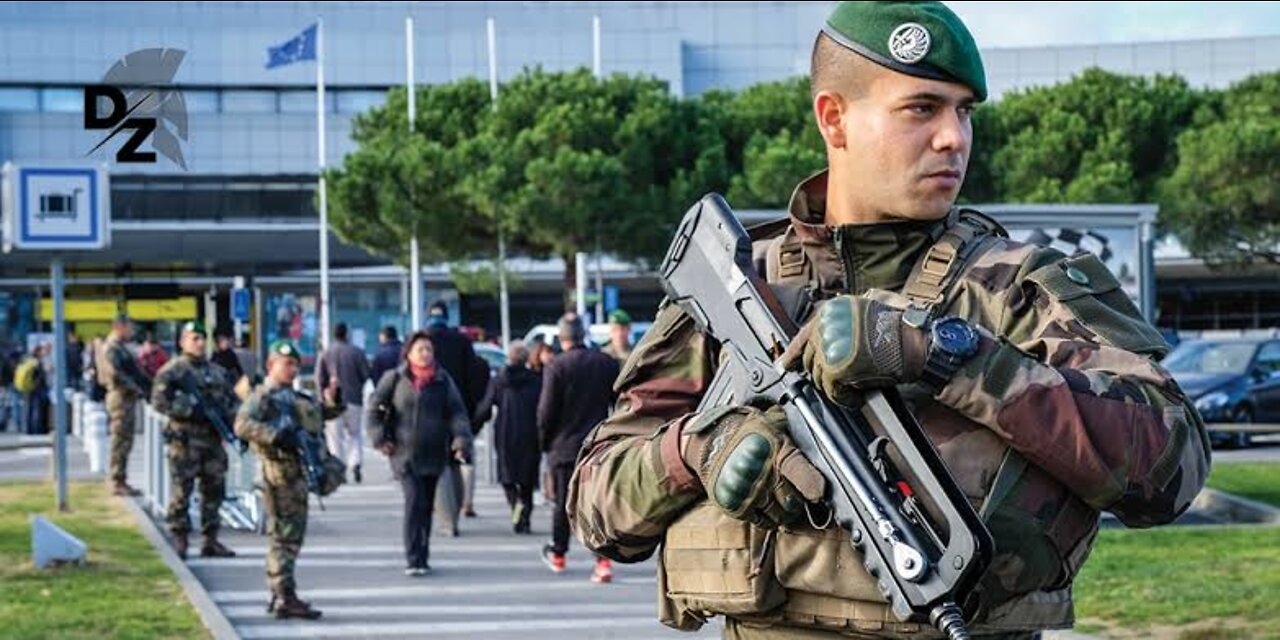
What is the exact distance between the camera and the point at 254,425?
12.7m

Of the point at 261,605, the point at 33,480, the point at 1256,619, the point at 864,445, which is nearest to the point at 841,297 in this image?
the point at 864,445

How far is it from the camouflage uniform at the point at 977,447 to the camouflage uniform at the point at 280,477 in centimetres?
911

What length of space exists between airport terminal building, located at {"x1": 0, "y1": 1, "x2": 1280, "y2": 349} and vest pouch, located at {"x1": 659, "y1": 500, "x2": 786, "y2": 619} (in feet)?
214

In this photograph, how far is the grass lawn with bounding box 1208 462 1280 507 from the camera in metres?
17.7

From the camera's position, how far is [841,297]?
2.94 m

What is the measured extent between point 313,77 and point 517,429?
59.8 m

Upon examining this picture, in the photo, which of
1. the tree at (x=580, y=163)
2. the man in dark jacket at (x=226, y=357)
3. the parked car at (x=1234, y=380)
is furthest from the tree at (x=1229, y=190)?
the man in dark jacket at (x=226, y=357)

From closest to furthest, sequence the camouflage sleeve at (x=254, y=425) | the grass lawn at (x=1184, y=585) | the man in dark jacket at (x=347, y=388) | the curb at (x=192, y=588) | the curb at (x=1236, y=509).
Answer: the grass lawn at (x=1184, y=585) < the curb at (x=192, y=588) < the camouflage sleeve at (x=254, y=425) < the curb at (x=1236, y=509) < the man in dark jacket at (x=347, y=388)

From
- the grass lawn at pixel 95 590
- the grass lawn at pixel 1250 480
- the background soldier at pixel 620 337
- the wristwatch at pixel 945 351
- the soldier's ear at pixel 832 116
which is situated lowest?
the grass lawn at pixel 1250 480

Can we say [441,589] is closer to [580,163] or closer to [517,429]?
[517,429]

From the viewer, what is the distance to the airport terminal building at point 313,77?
73125 millimetres

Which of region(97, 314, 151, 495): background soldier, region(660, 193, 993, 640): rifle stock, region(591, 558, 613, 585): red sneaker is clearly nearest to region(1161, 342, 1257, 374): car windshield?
region(97, 314, 151, 495): background soldier

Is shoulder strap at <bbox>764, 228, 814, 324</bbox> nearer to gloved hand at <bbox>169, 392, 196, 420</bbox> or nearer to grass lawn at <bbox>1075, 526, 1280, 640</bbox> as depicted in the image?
grass lawn at <bbox>1075, 526, 1280, 640</bbox>

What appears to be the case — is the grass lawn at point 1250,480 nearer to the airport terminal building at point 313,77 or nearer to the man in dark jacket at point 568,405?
the man in dark jacket at point 568,405
